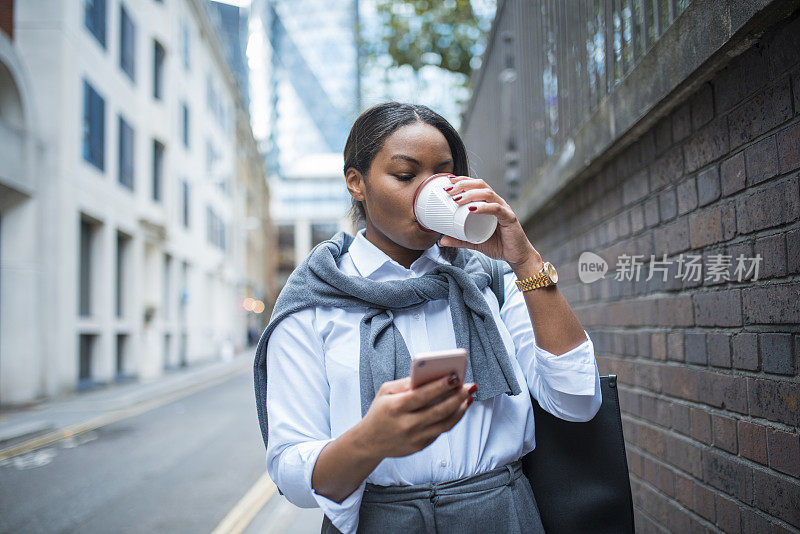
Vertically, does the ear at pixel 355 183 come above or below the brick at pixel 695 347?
above

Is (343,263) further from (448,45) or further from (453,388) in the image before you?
(448,45)

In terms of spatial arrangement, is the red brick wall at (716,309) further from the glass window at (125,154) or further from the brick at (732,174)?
the glass window at (125,154)

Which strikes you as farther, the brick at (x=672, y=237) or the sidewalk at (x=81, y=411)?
the sidewalk at (x=81, y=411)

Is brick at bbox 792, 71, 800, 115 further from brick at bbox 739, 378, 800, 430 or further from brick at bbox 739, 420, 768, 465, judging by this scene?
brick at bbox 739, 420, 768, 465

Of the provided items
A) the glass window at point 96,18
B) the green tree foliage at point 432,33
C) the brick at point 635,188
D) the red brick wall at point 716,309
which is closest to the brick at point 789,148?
the red brick wall at point 716,309

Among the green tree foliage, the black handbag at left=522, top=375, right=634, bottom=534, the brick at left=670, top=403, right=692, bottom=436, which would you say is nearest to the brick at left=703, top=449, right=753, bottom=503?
the brick at left=670, top=403, right=692, bottom=436

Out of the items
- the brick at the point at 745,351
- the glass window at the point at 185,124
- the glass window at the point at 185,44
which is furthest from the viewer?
the glass window at the point at 185,124

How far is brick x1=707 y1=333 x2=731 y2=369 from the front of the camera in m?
1.83

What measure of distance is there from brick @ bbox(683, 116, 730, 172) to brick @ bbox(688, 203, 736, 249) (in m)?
0.15

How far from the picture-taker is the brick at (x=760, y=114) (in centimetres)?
153

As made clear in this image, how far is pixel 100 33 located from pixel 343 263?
48.3ft

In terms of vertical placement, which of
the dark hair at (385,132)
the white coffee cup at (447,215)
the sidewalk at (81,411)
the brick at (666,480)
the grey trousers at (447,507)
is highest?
the dark hair at (385,132)

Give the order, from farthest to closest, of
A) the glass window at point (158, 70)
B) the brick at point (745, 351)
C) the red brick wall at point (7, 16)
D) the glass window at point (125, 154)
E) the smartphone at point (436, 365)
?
the glass window at point (158, 70)
the glass window at point (125, 154)
the red brick wall at point (7, 16)
the brick at point (745, 351)
the smartphone at point (436, 365)

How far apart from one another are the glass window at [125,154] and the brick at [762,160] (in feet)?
51.4
